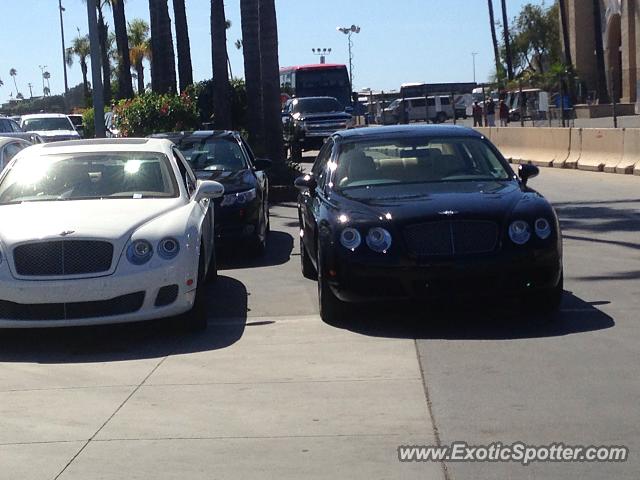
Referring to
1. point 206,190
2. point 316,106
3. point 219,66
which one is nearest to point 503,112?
point 316,106

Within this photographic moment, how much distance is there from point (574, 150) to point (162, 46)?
36.6ft

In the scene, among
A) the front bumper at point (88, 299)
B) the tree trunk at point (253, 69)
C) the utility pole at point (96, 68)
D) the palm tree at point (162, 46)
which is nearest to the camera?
the front bumper at point (88, 299)

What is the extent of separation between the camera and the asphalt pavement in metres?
5.90

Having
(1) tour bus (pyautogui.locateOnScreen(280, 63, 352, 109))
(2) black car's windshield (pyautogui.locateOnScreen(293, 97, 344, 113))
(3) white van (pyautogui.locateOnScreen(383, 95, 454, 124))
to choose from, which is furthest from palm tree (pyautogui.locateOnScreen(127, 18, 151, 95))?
(2) black car's windshield (pyautogui.locateOnScreen(293, 97, 344, 113))

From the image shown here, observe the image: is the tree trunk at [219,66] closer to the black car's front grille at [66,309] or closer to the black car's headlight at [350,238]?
the black car's headlight at [350,238]

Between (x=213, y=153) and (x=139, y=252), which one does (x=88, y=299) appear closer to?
(x=139, y=252)

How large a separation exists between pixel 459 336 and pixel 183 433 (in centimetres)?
301

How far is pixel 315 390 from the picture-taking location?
730 centimetres

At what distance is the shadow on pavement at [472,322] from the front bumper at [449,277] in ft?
0.95

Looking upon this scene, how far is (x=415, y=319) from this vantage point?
9.55m

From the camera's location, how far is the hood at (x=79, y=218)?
28.8 ft

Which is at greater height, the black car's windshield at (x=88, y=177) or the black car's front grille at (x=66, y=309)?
the black car's windshield at (x=88, y=177)

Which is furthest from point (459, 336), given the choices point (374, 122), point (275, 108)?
point (374, 122)

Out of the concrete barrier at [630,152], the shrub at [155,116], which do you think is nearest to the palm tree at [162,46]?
the shrub at [155,116]
